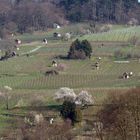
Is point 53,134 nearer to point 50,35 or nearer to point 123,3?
point 50,35

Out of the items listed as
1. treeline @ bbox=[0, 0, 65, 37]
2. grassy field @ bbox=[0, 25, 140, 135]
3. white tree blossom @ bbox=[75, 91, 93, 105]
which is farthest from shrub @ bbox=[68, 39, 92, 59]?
treeline @ bbox=[0, 0, 65, 37]

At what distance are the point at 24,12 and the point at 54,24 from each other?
187 inches

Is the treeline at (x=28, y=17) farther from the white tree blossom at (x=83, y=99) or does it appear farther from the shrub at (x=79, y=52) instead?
the white tree blossom at (x=83, y=99)

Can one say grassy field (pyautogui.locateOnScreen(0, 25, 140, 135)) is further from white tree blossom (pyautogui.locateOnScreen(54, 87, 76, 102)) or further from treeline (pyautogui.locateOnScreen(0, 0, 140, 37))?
treeline (pyautogui.locateOnScreen(0, 0, 140, 37))

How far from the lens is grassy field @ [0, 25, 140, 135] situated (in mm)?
30578

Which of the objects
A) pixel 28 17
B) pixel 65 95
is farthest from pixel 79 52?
pixel 28 17

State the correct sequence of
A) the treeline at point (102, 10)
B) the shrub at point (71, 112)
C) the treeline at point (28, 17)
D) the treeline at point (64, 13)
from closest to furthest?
the shrub at point (71, 112)
the treeline at point (28, 17)
the treeline at point (64, 13)
the treeline at point (102, 10)

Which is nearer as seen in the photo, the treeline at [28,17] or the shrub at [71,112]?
the shrub at [71,112]

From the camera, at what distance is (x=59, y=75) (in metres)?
37.3

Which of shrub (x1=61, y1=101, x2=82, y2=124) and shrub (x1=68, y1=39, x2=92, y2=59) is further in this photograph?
shrub (x1=68, y1=39, x2=92, y2=59)

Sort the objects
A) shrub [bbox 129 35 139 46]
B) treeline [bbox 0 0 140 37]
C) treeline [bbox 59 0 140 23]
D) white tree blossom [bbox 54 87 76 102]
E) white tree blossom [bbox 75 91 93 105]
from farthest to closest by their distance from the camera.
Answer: treeline [bbox 59 0 140 23] → treeline [bbox 0 0 140 37] → shrub [bbox 129 35 139 46] → white tree blossom [bbox 54 87 76 102] → white tree blossom [bbox 75 91 93 105]

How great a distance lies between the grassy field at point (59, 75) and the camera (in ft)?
100

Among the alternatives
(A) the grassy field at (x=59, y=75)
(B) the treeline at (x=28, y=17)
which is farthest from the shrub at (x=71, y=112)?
(B) the treeline at (x=28, y=17)

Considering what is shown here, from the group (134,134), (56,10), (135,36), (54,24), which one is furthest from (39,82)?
(56,10)
